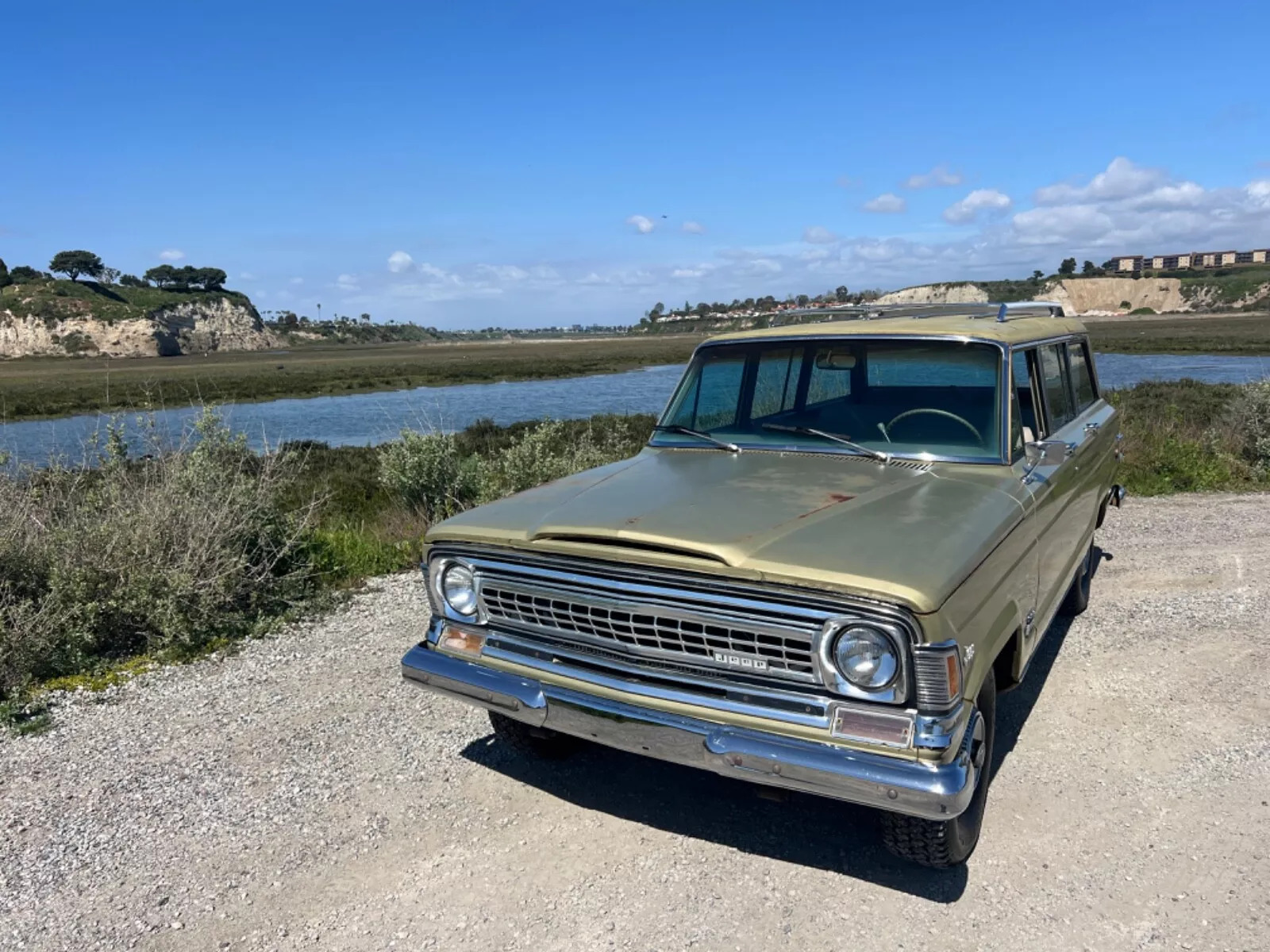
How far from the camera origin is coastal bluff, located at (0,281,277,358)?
93438 millimetres

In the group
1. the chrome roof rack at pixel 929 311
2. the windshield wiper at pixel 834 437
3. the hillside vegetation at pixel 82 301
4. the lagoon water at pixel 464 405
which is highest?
the hillside vegetation at pixel 82 301

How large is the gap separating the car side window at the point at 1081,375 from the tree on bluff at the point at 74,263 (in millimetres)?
139689

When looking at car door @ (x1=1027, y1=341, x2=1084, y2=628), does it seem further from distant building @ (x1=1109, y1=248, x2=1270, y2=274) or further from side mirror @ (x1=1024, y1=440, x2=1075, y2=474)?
distant building @ (x1=1109, y1=248, x2=1270, y2=274)

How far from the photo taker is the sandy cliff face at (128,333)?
93.1m

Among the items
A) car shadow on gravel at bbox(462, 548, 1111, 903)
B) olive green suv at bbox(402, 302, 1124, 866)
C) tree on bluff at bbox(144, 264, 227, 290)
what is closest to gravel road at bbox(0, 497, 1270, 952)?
car shadow on gravel at bbox(462, 548, 1111, 903)

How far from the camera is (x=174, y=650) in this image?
5.52 meters

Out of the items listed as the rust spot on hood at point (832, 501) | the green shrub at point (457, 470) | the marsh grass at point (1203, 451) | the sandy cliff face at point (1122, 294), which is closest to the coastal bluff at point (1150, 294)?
the sandy cliff face at point (1122, 294)

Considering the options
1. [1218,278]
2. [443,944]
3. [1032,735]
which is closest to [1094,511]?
[1032,735]

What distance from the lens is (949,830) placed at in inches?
116

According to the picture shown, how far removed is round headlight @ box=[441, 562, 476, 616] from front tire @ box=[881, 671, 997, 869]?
1.74 meters

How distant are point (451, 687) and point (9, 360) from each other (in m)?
107

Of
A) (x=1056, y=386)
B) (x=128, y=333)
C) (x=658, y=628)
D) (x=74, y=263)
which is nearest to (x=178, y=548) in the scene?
(x=658, y=628)

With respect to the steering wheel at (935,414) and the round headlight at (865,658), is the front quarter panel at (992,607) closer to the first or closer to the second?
the round headlight at (865,658)

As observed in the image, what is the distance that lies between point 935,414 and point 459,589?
2.32 metres
